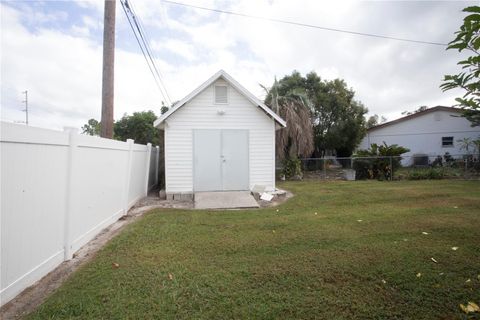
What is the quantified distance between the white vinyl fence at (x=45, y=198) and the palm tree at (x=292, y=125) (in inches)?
384

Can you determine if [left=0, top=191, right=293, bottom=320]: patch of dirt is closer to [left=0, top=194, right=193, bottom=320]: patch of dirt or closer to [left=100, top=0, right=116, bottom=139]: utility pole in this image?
[left=0, top=194, right=193, bottom=320]: patch of dirt

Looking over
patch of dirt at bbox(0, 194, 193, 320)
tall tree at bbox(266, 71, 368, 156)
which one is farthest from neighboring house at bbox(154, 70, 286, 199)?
tall tree at bbox(266, 71, 368, 156)

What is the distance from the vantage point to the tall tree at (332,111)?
20.1m

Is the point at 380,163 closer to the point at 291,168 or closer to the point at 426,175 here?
the point at 426,175

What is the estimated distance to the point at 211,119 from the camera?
832 cm

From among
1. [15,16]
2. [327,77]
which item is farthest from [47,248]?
[327,77]

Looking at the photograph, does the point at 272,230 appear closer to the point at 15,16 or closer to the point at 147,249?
the point at 147,249

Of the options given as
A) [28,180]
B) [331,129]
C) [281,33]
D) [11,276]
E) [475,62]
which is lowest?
[11,276]

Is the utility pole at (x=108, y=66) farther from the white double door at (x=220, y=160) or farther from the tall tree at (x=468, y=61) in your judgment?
the tall tree at (x=468, y=61)

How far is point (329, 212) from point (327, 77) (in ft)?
59.3

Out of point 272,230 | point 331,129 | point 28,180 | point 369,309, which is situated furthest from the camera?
point 331,129

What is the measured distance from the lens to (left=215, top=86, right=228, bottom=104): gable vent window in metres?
8.38

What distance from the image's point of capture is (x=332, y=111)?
20547 mm

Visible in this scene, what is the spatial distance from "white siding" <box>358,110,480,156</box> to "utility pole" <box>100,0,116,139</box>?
22460 mm
